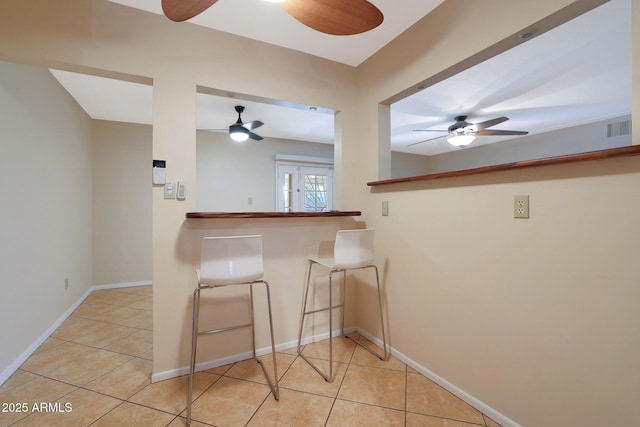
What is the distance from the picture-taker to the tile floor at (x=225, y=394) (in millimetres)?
1422

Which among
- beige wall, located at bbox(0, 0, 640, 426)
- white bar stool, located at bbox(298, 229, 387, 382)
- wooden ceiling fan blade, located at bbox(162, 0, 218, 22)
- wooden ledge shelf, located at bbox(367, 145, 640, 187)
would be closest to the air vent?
beige wall, located at bbox(0, 0, 640, 426)

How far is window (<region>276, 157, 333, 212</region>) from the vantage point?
4.99m

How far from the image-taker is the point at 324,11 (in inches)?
49.6

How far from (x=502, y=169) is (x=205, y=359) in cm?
220

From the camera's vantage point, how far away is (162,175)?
1720 millimetres

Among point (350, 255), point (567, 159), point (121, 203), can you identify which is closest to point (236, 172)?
point (121, 203)

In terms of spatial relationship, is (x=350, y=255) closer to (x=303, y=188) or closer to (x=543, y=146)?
(x=303, y=188)

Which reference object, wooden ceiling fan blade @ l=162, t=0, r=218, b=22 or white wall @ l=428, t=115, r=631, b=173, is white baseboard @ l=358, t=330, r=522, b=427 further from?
white wall @ l=428, t=115, r=631, b=173

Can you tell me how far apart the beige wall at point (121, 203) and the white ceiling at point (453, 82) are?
0.95ft

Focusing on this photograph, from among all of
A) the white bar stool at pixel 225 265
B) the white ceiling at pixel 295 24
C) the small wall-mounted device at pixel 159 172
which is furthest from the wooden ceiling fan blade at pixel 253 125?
the white bar stool at pixel 225 265

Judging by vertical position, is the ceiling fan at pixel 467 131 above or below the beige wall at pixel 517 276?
above

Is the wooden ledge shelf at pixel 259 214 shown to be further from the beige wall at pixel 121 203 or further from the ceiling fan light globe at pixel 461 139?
the beige wall at pixel 121 203

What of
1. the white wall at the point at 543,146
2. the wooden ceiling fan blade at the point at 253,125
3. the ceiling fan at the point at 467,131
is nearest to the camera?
the wooden ceiling fan blade at the point at 253,125

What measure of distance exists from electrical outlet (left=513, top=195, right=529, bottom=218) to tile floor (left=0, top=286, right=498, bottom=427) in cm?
110
